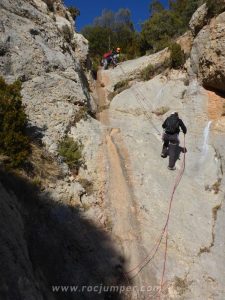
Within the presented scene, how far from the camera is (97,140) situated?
13633mm

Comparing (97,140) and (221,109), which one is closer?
(97,140)

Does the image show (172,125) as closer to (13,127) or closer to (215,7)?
(13,127)

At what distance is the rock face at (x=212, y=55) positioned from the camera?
16906 millimetres

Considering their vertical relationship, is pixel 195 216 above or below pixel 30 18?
below

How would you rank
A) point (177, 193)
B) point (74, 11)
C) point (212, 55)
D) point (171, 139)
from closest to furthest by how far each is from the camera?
point (177, 193)
point (171, 139)
point (212, 55)
point (74, 11)

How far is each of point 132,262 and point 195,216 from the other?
2.83 m

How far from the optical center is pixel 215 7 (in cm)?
1806

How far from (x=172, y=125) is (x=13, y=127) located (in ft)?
18.2

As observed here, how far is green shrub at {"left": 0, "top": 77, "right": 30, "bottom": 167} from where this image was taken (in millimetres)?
10359

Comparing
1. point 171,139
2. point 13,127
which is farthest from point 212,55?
point 13,127

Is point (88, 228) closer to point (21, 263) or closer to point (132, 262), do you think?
point (132, 262)

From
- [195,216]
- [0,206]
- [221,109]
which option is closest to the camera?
[0,206]

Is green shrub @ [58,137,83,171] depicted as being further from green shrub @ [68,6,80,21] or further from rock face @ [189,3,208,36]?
green shrub @ [68,6,80,21]

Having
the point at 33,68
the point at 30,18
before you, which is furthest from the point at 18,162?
the point at 30,18
